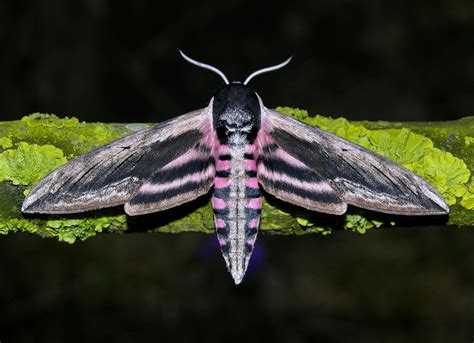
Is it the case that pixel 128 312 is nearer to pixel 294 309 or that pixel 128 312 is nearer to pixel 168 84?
pixel 294 309

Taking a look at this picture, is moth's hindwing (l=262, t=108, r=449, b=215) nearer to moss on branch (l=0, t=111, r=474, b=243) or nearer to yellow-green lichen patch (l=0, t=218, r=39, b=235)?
moss on branch (l=0, t=111, r=474, b=243)

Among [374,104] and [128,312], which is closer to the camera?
[128,312]

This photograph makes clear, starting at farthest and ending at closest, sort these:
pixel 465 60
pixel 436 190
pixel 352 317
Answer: pixel 465 60, pixel 352 317, pixel 436 190

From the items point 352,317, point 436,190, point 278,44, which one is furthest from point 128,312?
point 436,190

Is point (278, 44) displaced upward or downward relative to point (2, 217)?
upward

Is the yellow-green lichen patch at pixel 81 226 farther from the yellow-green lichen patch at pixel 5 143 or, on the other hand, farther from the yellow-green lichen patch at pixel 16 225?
the yellow-green lichen patch at pixel 5 143

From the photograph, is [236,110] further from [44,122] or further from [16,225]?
[16,225]

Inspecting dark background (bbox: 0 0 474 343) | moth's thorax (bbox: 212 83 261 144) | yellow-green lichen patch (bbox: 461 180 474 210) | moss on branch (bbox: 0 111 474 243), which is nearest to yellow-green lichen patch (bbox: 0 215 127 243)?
moss on branch (bbox: 0 111 474 243)

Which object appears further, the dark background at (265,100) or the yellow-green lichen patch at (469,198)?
the dark background at (265,100)

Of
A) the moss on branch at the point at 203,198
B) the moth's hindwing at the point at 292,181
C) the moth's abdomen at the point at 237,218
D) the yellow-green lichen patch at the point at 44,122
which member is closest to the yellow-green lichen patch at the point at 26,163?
the moss on branch at the point at 203,198
